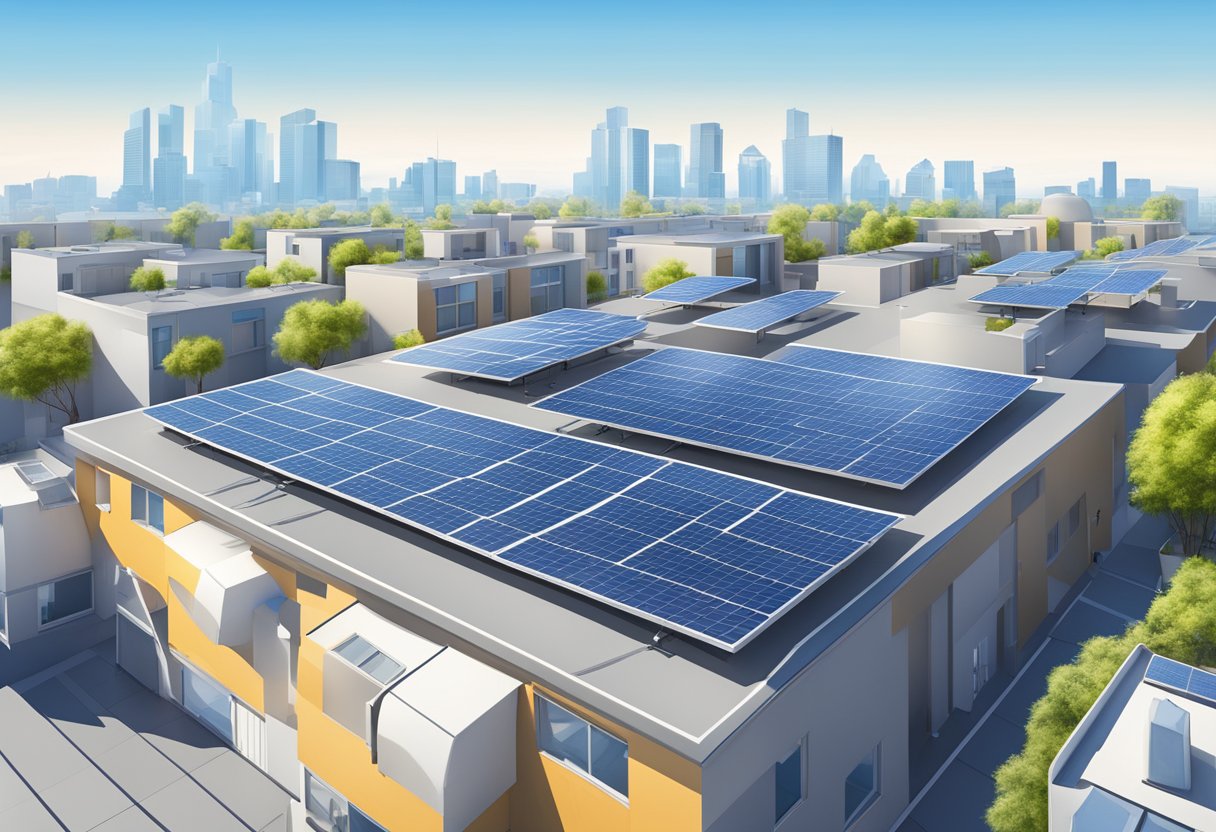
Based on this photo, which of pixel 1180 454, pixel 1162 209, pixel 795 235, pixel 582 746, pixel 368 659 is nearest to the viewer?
pixel 582 746

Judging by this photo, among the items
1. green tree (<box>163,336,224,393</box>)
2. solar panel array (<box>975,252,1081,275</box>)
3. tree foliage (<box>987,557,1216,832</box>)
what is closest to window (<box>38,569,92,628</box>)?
green tree (<box>163,336,224,393</box>)

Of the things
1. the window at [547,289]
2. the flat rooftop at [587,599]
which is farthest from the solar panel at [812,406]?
the window at [547,289]

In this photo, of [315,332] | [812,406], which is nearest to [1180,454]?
[812,406]

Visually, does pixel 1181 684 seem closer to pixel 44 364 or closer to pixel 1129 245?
pixel 44 364

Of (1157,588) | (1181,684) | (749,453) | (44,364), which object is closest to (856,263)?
(1157,588)

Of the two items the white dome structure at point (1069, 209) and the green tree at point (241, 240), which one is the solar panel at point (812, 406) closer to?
the white dome structure at point (1069, 209)

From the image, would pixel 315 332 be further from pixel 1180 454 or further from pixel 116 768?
pixel 1180 454
